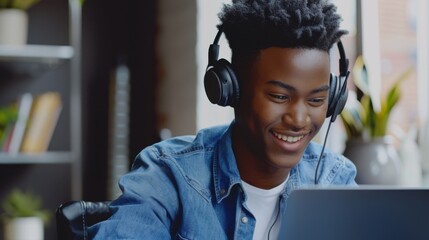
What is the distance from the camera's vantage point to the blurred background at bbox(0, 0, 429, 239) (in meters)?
3.09

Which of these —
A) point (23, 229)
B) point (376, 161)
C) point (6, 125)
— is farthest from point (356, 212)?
point (6, 125)

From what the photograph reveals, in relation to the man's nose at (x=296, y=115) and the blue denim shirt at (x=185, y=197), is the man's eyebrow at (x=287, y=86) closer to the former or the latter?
the man's nose at (x=296, y=115)

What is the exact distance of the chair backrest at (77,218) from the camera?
1.24m

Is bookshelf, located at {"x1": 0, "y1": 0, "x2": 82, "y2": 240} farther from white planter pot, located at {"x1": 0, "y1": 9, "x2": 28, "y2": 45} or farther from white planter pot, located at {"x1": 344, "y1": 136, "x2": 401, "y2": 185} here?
white planter pot, located at {"x1": 344, "y1": 136, "x2": 401, "y2": 185}

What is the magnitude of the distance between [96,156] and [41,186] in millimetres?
316

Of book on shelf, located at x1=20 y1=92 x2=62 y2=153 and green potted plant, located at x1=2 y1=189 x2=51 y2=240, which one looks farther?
book on shelf, located at x1=20 y1=92 x2=62 y2=153

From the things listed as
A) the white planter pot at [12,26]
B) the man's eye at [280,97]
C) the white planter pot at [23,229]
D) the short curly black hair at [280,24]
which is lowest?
the white planter pot at [23,229]

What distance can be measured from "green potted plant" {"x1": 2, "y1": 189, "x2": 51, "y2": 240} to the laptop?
2.49 meters

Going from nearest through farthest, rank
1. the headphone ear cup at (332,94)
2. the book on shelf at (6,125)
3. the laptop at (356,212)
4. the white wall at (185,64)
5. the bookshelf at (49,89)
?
the laptop at (356,212) → the headphone ear cup at (332,94) → the book on shelf at (6,125) → the white wall at (185,64) → the bookshelf at (49,89)

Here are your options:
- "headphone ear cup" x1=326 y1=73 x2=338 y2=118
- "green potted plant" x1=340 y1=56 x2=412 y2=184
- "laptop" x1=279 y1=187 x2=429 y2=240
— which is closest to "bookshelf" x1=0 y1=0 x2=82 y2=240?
"green potted plant" x1=340 y1=56 x2=412 y2=184

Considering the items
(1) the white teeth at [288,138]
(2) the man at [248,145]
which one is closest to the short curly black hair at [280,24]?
(2) the man at [248,145]

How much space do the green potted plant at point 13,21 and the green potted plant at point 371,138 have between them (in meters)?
1.53

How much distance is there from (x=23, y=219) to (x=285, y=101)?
2.30 m

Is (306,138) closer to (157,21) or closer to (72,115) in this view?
(72,115)
